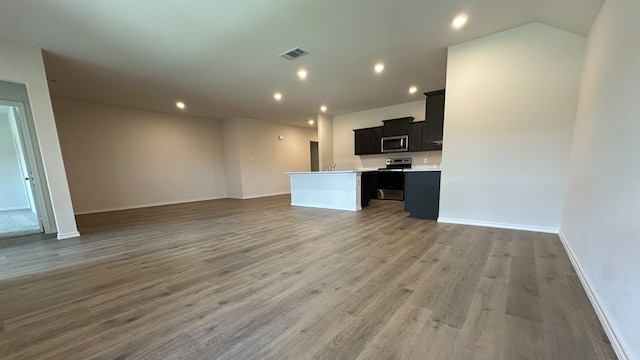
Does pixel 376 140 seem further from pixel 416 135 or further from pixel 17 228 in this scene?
pixel 17 228

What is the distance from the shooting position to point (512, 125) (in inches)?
125

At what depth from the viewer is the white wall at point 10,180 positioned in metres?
6.03

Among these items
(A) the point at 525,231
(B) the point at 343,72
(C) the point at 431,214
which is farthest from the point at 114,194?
(A) the point at 525,231

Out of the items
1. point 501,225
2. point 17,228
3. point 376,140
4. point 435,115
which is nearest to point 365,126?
point 376,140

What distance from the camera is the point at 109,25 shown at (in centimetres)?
260

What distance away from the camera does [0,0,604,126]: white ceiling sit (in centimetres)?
240

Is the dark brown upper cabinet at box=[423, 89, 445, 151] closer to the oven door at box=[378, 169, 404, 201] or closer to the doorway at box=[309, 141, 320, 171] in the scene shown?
the oven door at box=[378, 169, 404, 201]

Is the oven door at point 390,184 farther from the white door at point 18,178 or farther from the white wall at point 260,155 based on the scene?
the white door at point 18,178

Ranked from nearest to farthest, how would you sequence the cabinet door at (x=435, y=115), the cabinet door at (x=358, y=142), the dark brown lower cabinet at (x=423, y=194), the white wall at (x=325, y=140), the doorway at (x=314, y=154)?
the dark brown lower cabinet at (x=423, y=194) → the cabinet door at (x=435, y=115) → the cabinet door at (x=358, y=142) → the white wall at (x=325, y=140) → the doorway at (x=314, y=154)

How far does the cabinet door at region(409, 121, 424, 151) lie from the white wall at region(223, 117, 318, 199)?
486 centimetres

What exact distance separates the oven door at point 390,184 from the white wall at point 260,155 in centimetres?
405

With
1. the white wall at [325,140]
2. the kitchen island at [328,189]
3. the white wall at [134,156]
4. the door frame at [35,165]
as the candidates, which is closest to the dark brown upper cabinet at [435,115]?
the kitchen island at [328,189]

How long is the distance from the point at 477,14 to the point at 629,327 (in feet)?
10.3

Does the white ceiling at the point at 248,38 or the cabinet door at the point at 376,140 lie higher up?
the white ceiling at the point at 248,38
